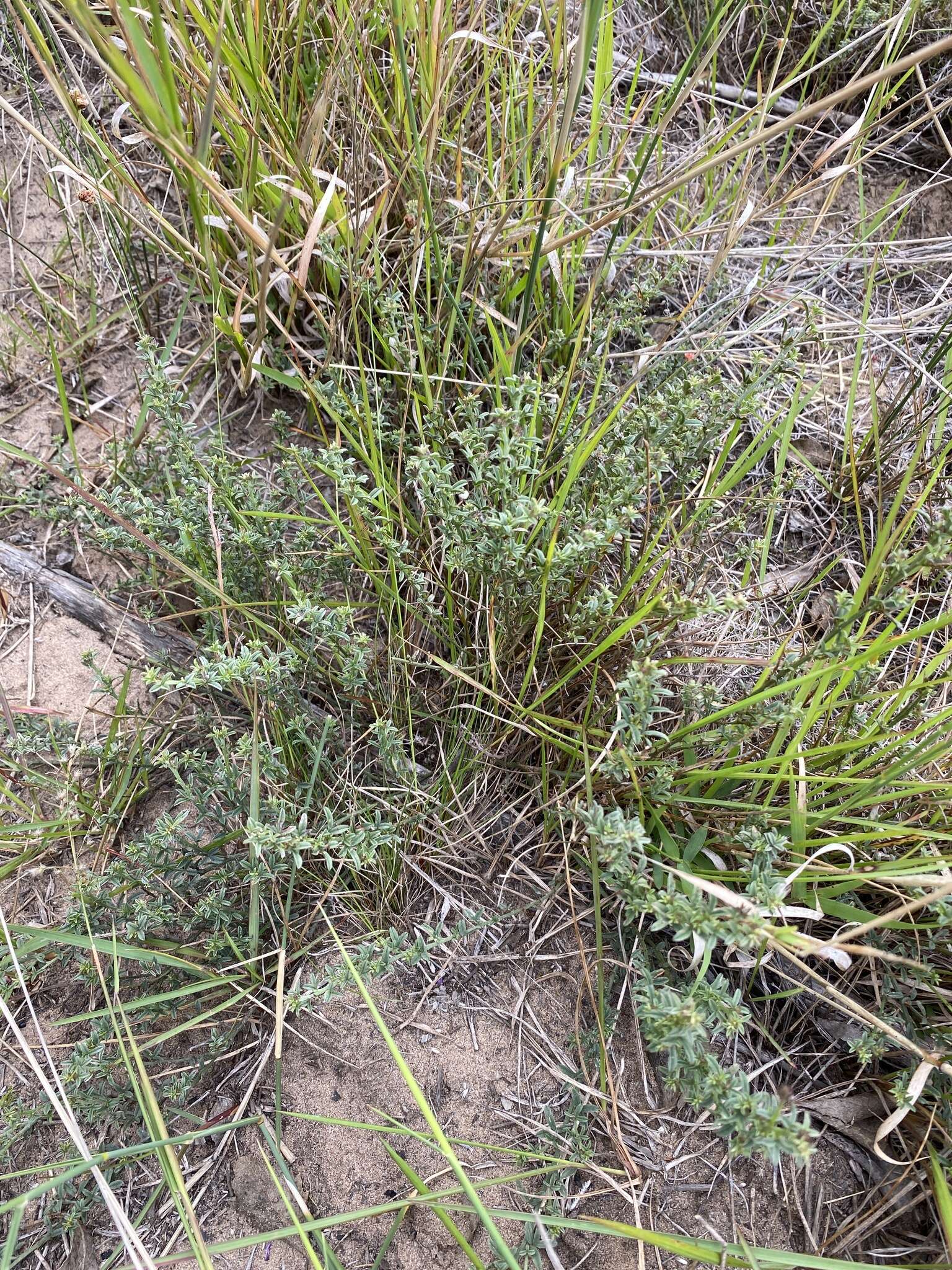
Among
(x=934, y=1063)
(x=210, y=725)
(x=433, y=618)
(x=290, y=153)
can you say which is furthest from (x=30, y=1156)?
(x=290, y=153)

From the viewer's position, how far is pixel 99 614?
208 cm

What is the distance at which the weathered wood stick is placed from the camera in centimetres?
201

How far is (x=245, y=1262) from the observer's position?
59.1 inches

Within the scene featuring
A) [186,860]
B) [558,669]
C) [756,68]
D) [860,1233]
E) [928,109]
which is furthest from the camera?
[756,68]

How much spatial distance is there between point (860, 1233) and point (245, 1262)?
1.16 meters

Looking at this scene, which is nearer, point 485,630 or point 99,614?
point 485,630

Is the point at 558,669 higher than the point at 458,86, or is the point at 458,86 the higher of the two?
the point at 458,86

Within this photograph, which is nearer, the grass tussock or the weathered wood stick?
the grass tussock

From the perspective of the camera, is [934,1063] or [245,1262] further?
[245,1262]

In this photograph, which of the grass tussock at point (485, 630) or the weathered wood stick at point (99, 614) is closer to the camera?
the grass tussock at point (485, 630)

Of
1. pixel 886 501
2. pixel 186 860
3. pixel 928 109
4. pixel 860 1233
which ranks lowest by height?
pixel 860 1233

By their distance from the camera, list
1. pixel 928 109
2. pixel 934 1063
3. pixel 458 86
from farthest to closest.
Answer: pixel 928 109 < pixel 458 86 < pixel 934 1063

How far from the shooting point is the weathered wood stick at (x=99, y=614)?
2.01 m

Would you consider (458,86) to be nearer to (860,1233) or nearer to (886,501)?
(886,501)
